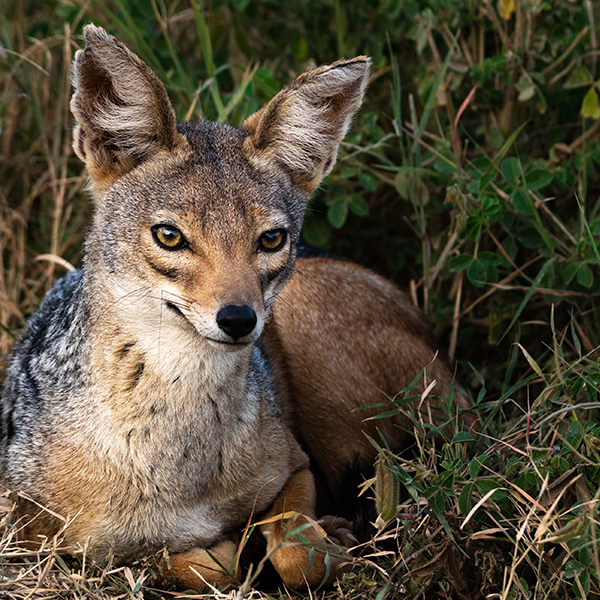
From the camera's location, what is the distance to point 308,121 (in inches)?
138

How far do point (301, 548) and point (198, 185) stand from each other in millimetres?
1477

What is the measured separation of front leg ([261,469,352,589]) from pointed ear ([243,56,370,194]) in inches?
55.1

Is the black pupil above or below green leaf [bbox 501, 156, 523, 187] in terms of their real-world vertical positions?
above

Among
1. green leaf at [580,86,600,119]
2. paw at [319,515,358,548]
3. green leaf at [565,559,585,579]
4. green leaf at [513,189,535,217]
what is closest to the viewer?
green leaf at [565,559,585,579]

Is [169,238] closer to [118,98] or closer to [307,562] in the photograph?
[118,98]

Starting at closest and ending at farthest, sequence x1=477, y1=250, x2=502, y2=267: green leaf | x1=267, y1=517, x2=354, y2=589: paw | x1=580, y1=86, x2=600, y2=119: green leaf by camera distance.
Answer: x1=267, y1=517, x2=354, y2=589: paw → x1=477, y1=250, x2=502, y2=267: green leaf → x1=580, y1=86, x2=600, y2=119: green leaf

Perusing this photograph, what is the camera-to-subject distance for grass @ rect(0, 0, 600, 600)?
3.00m

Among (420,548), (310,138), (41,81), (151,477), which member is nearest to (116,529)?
(151,477)

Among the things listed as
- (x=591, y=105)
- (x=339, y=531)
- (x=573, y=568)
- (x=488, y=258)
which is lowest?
(x=339, y=531)

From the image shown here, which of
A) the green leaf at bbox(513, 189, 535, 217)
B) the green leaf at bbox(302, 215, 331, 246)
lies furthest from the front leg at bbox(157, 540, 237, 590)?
the green leaf at bbox(302, 215, 331, 246)

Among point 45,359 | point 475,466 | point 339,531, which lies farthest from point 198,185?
point 339,531

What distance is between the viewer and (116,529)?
3.22 m

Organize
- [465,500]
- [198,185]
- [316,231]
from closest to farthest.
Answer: [465,500], [198,185], [316,231]

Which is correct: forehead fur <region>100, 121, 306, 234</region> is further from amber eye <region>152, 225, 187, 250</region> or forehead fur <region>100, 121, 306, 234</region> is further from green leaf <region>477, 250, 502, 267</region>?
green leaf <region>477, 250, 502, 267</region>
